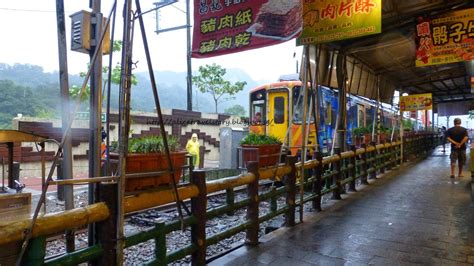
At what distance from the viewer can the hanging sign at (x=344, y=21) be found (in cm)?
521

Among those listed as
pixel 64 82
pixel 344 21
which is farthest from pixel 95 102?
pixel 344 21

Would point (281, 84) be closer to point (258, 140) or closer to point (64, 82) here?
point (258, 140)

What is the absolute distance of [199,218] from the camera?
332 cm

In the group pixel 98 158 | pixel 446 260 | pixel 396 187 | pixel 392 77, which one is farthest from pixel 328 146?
pixel 98 158

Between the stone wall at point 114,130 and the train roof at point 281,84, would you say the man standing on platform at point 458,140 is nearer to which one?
the train roof at point 281,84

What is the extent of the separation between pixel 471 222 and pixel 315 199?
2212mm

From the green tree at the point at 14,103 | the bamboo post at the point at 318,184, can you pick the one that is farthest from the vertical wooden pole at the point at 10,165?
the green tree at the point at 14,103

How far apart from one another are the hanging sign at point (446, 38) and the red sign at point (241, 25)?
15.9 ft

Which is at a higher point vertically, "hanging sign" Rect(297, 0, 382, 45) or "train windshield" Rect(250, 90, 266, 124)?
"hanging sign" Rect(297, 0, 382, 45)

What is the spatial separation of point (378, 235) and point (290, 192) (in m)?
1.24

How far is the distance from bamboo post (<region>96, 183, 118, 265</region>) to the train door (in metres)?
8.35

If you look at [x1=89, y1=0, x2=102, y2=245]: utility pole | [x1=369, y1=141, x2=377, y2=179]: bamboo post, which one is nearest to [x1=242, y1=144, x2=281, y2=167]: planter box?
[x1=89, y1=0, x2=102, y2=245]: utility pole

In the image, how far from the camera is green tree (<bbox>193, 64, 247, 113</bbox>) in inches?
878

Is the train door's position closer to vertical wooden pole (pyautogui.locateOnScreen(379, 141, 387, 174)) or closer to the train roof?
the train roof
